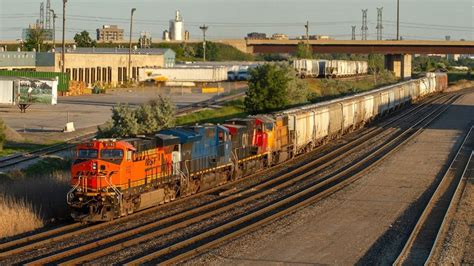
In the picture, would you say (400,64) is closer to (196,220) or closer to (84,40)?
(84,40)

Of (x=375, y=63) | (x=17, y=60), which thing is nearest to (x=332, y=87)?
(x=17, y=60)

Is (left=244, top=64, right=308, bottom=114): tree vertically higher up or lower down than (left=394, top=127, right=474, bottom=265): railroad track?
higher up

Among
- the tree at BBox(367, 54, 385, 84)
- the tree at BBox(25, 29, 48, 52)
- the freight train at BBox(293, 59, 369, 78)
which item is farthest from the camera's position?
the tree at BBox(367, 54, 385, 84)

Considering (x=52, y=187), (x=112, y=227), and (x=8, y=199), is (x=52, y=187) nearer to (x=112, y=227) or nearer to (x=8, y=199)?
(x=8, y=199)

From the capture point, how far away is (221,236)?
2192 centimetres

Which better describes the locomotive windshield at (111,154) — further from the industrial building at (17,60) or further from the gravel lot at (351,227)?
the industrial building at (17,60)

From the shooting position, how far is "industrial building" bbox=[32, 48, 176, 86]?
88750mm

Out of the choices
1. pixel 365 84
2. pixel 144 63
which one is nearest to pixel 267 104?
pixel 144 63

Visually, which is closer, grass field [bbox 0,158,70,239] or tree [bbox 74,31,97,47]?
grass field [bbox 0,158,70,239]

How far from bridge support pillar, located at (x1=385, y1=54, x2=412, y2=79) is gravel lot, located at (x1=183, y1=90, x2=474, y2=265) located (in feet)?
349

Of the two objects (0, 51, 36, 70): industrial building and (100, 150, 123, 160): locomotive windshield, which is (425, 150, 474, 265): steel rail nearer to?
(100, 150, 123, 160): locomotive windshield

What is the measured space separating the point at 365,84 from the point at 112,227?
99.5 meters

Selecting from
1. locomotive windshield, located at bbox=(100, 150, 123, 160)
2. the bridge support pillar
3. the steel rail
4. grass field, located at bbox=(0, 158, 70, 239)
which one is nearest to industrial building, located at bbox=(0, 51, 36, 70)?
grass field, located at bbox=(0, 158, 70, 239)

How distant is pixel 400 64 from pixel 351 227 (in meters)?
132
